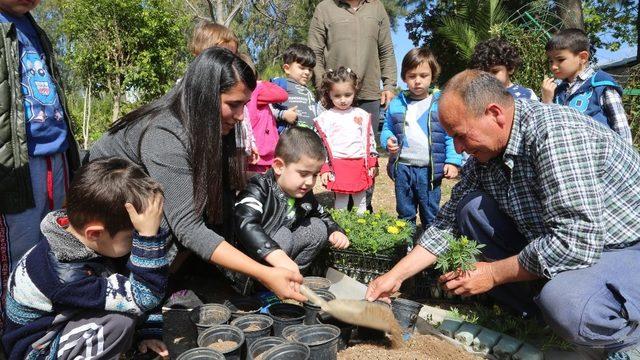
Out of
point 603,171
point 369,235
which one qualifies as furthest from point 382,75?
point 603,171

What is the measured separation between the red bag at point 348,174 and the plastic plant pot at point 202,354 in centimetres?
250

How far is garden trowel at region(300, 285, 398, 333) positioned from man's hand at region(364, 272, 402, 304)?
18 cm

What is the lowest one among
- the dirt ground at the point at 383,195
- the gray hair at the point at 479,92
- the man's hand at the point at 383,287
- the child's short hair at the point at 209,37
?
the dirt ground at the point at 383,195

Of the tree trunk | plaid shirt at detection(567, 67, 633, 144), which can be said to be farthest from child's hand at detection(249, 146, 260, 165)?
the tree trunk

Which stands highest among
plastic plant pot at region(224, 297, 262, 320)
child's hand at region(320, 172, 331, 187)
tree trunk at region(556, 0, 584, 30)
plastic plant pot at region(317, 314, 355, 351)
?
tree trunk at region(556, 0, 584, 30)

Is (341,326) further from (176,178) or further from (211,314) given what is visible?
(176,178)

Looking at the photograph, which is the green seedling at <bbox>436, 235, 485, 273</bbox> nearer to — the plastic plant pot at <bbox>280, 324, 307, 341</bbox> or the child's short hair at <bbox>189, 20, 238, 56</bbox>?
the plastic plant pot at <bbox>280, 324, 307, 341</bbox>

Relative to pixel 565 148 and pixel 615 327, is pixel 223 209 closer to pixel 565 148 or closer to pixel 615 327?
pixel 565 148

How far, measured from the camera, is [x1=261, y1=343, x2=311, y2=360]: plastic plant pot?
2.00 m

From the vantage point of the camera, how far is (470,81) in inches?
85.1

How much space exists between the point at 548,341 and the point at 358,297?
39.6 inches

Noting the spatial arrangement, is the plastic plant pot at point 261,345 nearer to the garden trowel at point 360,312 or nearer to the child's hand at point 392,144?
the garden trowel at point 360,312

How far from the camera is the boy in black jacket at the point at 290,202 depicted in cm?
283

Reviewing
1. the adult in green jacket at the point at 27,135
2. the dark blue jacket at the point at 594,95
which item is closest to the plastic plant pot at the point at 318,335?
the adult in green jacket at the point at 27,135
